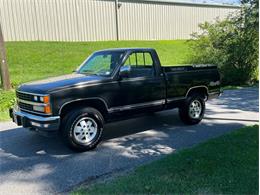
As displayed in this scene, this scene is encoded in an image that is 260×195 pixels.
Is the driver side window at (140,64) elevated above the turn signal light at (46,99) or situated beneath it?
elevated above

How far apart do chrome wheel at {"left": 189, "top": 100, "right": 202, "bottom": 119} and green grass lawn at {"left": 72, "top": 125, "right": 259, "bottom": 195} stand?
6.22ft

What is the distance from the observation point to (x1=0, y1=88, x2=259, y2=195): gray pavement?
425 cm

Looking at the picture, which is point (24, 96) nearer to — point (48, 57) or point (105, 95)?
point (105, 95)

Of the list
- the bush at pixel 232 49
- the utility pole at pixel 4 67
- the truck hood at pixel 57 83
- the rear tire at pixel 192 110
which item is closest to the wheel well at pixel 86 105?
the truck hood at pixel 57 83

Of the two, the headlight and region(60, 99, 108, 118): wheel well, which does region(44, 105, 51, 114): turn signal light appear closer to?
the headlight

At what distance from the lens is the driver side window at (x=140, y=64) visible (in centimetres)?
610

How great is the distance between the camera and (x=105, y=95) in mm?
5500

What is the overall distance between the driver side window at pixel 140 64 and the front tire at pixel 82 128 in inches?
45.5

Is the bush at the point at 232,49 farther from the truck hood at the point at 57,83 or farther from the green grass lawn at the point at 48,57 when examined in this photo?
the truck hood at the point at 57,83

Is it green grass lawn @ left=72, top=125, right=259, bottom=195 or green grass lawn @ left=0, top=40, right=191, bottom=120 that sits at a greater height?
green grass lawn @ left=0, top=40, right=191, bottom=120

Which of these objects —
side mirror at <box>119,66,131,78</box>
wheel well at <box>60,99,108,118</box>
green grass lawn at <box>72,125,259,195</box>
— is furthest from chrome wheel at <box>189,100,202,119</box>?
wheel well at <box>60,99,108,118</box>

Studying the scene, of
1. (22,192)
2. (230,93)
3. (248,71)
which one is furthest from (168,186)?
(248,71)

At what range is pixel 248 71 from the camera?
1446 cm

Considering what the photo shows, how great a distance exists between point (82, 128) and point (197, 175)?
2.22 m
